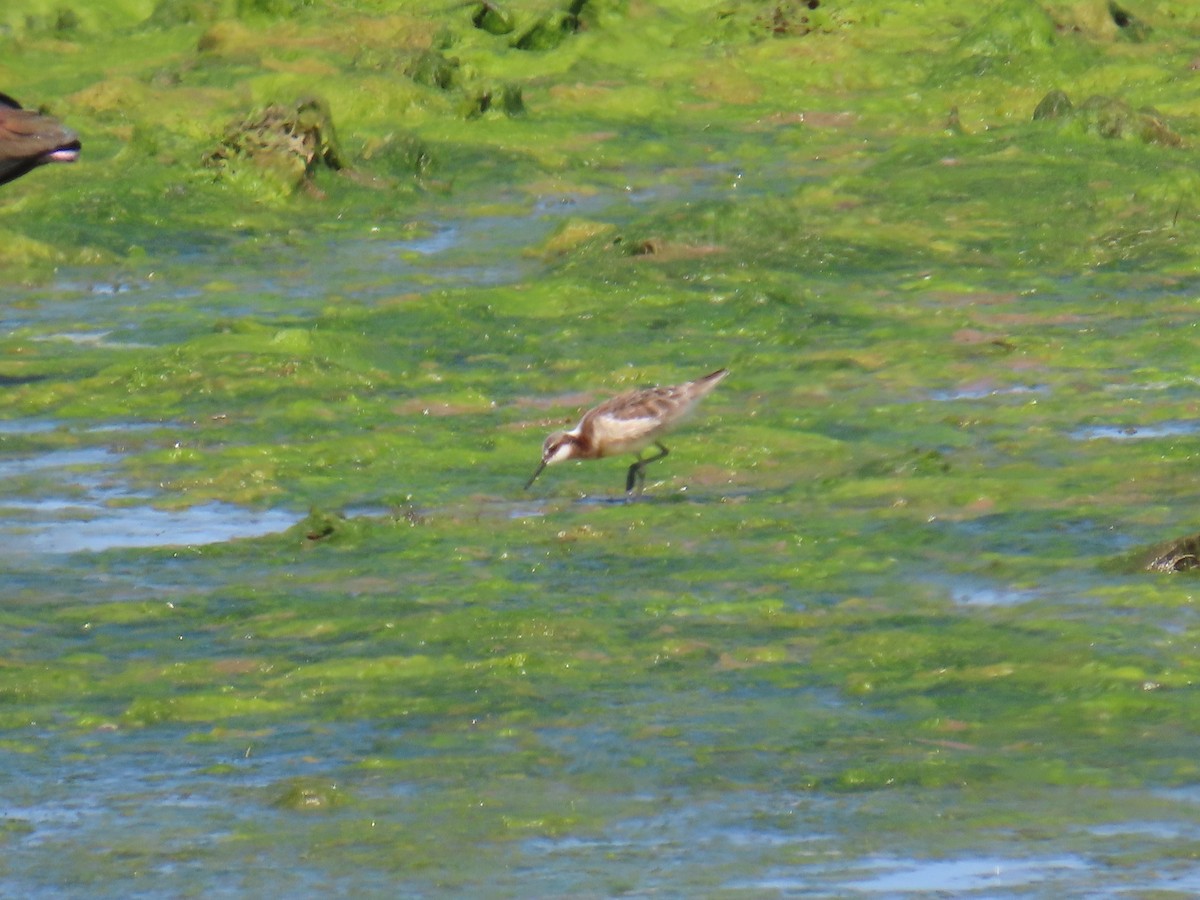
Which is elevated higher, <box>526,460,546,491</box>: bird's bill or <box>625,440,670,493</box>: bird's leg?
<box>526,460,546,491</box>: bird's bill

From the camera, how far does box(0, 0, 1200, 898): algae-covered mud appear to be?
5941 millimetres

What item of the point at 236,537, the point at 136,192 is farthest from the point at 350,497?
the point at 136,192

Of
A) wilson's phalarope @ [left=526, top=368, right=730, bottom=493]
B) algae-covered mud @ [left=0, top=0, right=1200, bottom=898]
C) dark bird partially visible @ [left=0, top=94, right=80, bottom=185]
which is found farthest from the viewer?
dark bird partially visible @ [left=0, top=94, right=80, bottom=185]

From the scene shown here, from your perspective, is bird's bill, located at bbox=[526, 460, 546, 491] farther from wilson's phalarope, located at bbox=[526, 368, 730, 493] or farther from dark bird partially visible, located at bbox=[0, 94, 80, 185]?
dark bird partially visible, located at bbox=[0, 94, 80, 185]

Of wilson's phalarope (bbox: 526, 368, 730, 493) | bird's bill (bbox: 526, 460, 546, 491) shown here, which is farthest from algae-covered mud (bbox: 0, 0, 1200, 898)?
wilson's phalarope (bbox: 526, 368, 730, 493)

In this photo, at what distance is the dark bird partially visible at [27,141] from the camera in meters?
13.6

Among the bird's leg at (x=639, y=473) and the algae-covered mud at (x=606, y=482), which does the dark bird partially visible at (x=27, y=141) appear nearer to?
the algae-covered mud at (x=606, y=482)

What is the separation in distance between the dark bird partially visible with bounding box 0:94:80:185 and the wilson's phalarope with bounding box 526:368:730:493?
4748 millimetres

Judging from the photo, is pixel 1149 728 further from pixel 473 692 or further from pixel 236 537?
pixel 236 537

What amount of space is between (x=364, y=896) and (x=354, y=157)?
1394 centimetres

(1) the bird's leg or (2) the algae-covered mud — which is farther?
(1) the bird's leg

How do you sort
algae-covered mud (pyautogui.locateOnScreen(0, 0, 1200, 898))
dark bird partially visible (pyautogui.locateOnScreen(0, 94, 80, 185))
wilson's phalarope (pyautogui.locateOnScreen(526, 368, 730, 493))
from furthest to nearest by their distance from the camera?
dark bird partially visible (pyautogui.locateOnScreen(0, 94, 80, 185)), wilson's phalarope (pyautogui.locateOnScreen(526, 368, 730, 493)), algae-covered mud (pyautogui.locateOnScreen(0, 0, 1200, 898))

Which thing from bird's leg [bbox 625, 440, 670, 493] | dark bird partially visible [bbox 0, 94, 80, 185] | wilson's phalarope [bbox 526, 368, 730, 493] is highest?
dark bird partially visible [bbox 0, 94, 80, 185]

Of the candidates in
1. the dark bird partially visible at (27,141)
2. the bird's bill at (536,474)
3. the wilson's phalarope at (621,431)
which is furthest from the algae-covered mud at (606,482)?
the dark bird partially visible at (27,141)
